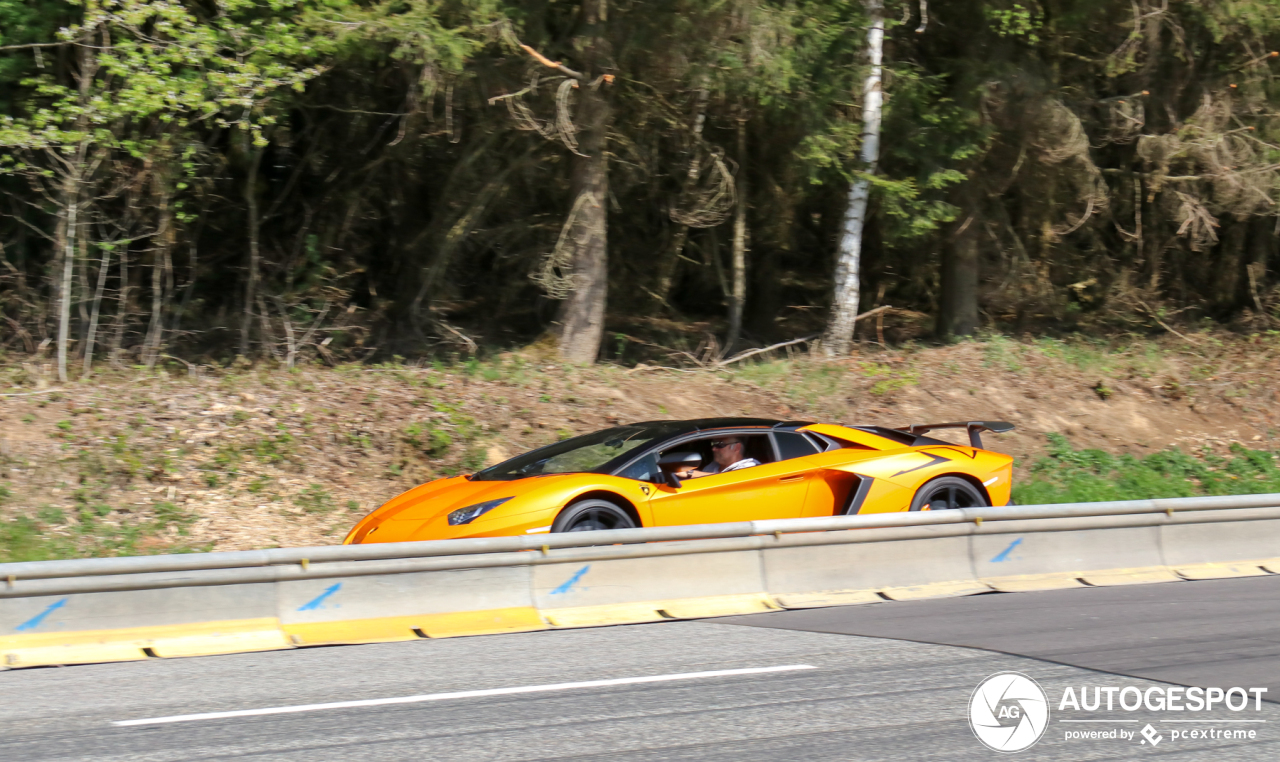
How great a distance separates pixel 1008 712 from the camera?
18.1ft

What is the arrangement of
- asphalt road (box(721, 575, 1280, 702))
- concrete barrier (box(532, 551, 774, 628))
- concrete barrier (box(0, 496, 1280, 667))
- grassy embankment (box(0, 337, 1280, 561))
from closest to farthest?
asphalt road (box(721, 575, 1280, 702)), concrete barrier (box(0, 496, 1280, 667)), concrete barrier (box(532, 551, 774, 628)), grassy embankment (box(0, 337, 1280, 561))

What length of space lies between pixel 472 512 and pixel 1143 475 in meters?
9.50

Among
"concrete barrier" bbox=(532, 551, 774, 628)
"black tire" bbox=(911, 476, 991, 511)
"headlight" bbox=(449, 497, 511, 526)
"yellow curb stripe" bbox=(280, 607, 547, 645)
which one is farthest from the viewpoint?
"black tire" bbox=(911, 476, 991, 511)

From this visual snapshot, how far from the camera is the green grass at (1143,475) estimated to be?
46.3 feet

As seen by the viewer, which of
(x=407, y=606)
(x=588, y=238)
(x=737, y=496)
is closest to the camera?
(x=407, y=606)

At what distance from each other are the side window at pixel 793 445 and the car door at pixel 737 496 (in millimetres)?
72

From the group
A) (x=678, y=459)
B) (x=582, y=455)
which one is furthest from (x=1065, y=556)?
(x=582, y=455)

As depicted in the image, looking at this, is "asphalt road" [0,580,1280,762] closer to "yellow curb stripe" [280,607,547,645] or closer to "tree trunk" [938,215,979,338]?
"yellow curb stripe" [280,607,547,645]

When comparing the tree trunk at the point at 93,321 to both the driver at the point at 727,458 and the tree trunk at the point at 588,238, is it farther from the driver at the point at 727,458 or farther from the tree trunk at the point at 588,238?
the driver at the point at 727,458

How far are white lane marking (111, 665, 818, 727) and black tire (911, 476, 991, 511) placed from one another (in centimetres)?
397

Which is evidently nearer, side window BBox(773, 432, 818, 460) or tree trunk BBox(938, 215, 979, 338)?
side window BBox(773, 432, 818, 460)

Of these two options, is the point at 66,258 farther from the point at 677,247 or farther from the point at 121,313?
the point at 677,247

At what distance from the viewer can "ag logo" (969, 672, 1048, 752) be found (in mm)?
5137

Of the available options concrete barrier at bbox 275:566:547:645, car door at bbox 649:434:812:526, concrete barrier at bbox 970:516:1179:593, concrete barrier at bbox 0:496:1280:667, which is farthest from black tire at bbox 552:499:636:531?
concrete barrier at bbox 970:516:1179:593
